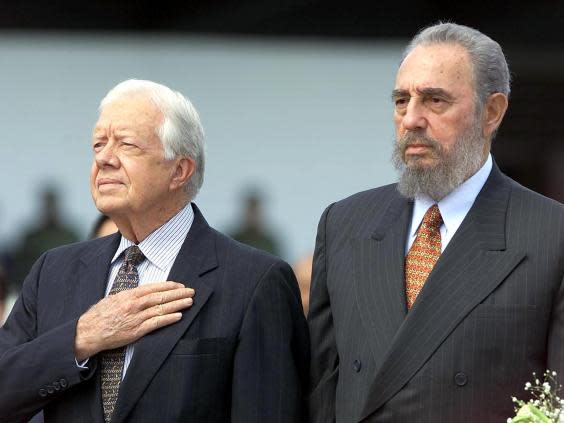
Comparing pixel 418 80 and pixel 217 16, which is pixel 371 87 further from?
pixel 418 80

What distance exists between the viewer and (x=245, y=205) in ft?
34.7

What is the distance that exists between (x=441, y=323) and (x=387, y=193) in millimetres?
553

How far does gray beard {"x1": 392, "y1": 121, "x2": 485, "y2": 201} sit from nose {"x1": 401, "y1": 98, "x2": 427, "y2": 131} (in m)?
0.02

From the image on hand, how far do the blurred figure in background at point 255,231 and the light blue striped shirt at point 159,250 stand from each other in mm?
5964

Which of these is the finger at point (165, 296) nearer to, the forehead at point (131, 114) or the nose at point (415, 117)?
the forehead at point (131, 114)

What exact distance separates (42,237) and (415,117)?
21.6 ft

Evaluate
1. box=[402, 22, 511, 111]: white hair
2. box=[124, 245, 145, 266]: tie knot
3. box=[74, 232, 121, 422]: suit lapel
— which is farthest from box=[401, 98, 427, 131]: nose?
box=[74, 232, 121, 422]: suit lapel

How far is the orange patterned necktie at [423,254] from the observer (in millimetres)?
4160

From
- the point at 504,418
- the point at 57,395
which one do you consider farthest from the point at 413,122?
the point at 57,395

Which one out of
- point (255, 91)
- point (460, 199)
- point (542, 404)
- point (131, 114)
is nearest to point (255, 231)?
point (255, 91)

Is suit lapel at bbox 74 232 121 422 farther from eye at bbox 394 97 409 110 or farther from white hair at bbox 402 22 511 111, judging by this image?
white hair at bbox 402 22 511 111

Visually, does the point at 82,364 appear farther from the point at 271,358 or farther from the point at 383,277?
the point at 383,277

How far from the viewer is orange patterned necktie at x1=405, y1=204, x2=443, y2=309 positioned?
13.6 feet

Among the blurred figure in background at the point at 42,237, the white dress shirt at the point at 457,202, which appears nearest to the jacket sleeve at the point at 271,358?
the white dress shirt at the point at 457,202
